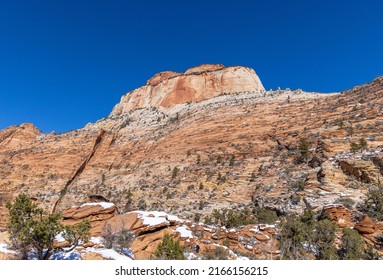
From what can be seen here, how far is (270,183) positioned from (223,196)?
12.4 feet

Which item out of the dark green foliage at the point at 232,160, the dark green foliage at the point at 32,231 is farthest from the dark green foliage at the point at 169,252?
the dark green foliage at the point at 232,160

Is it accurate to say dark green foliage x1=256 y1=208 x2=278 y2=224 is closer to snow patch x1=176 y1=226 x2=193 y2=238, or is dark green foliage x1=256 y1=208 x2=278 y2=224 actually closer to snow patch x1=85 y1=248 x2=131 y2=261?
snow patch x1=176 y1=226 x2=193 y2=238

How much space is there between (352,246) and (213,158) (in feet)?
64.2

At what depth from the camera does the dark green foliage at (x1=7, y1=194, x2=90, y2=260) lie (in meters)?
7.68

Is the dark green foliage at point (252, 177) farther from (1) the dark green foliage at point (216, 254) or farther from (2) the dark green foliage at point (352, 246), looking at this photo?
(1) the dark green foliage at point (216, 254)

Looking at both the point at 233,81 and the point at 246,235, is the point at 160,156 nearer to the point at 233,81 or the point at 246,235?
the point at 246,235

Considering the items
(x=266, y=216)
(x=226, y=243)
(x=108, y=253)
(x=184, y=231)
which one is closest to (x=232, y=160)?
(x=266, y=216)

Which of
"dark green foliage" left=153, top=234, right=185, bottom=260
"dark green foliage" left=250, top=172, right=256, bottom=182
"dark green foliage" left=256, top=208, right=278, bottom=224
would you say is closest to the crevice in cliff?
"dark green foliage" left=250, top=172, right=256, bottom=182

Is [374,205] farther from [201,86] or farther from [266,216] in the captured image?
[201,86]

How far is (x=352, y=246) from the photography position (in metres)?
11.4

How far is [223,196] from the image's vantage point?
74.8ft

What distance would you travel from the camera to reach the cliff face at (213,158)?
2008cm

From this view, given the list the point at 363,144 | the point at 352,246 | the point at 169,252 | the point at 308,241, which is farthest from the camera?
the point at 363,144
